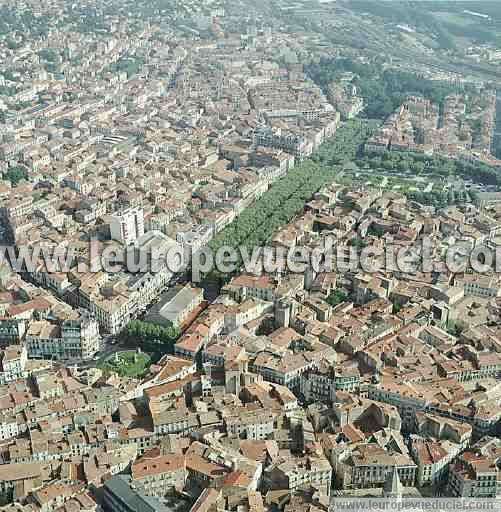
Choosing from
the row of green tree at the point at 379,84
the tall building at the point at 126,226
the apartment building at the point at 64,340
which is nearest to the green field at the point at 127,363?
the apartment building at the point at 64,340

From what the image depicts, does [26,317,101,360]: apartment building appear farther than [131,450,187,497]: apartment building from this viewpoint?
Yes

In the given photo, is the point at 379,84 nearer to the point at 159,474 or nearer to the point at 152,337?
the point at 152,337

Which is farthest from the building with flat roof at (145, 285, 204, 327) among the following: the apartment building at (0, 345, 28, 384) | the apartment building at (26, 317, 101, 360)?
the apartment building at (0, 345, 28, 384)

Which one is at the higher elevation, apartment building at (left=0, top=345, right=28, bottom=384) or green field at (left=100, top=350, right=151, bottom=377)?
apartment building at (left=0, top=345, right=28, bottom=384)

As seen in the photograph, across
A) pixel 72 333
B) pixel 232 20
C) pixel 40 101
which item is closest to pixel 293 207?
pixel 72 333

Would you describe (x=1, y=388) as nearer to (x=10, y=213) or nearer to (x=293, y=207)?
(x=10, y=213)

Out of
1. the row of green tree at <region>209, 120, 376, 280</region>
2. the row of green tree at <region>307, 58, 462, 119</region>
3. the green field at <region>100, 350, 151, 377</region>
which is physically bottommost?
the green field at <region>100, 350, 151, 377</region>

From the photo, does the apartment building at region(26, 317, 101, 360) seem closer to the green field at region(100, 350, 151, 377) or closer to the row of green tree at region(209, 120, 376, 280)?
the green field at region(100, 350, 151, 377)

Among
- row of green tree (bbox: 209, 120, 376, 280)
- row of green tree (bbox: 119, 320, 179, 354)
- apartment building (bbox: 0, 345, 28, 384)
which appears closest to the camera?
apartment building (bbox: 0, 345, 28, 384)

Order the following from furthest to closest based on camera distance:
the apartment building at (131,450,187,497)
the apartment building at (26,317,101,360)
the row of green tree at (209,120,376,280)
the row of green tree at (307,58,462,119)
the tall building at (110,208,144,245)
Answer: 1. the row of green tree at (307,58,462,119)
2. the row of green tree at (209,120,376,280)
3. the tall building at (110,208,144,245)
4. the apartment building at (26,317,101,360)
5. the apartment building at (131,450,187,497)
